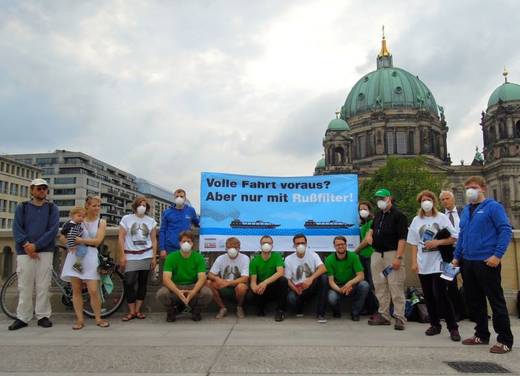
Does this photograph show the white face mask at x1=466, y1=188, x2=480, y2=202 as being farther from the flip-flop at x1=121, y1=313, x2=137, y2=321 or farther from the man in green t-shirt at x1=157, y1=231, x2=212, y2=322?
the flip-flop at x1=121, y1=313, x2=137, y2=321

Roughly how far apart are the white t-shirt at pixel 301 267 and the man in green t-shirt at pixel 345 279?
0.25 metres

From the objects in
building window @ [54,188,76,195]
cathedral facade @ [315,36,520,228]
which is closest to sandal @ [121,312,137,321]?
cathedral facade @ [315,36,520,228]

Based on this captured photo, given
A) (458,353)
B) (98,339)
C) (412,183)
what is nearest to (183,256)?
(98,339)

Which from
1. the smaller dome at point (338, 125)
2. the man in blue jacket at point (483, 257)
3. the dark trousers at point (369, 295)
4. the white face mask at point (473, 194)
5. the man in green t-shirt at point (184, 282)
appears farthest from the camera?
the smaller dome at point (338, 125)

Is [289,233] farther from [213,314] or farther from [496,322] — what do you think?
[496,322]

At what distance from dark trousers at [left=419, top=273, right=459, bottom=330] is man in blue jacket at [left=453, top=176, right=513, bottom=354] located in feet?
1.11

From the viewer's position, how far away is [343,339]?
21.0ft

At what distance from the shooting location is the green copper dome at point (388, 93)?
88688 mm

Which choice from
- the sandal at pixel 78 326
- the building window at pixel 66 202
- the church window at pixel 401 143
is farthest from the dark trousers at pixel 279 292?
the building window at pixel 66 202

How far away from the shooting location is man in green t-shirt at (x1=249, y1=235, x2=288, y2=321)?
8.18 m

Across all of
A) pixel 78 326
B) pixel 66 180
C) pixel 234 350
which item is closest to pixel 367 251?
pixel 234 350

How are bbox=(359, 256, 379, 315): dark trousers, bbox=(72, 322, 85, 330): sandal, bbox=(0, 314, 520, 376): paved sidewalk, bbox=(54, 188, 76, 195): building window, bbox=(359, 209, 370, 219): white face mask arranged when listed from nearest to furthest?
bbox=(0, 314, 520, 376): paved sidewalk, bbox=(72, 322, 85, 330): sandal, bbox=(359, 256, 379, 315): dark trousers, bbox=(359, 209, 370, 219): white face mask, bbox=(54, 188, 76, 195): building window

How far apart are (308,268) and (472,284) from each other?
280 cm

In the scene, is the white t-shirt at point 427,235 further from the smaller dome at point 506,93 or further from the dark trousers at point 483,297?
the smaller dome at point 506,93
